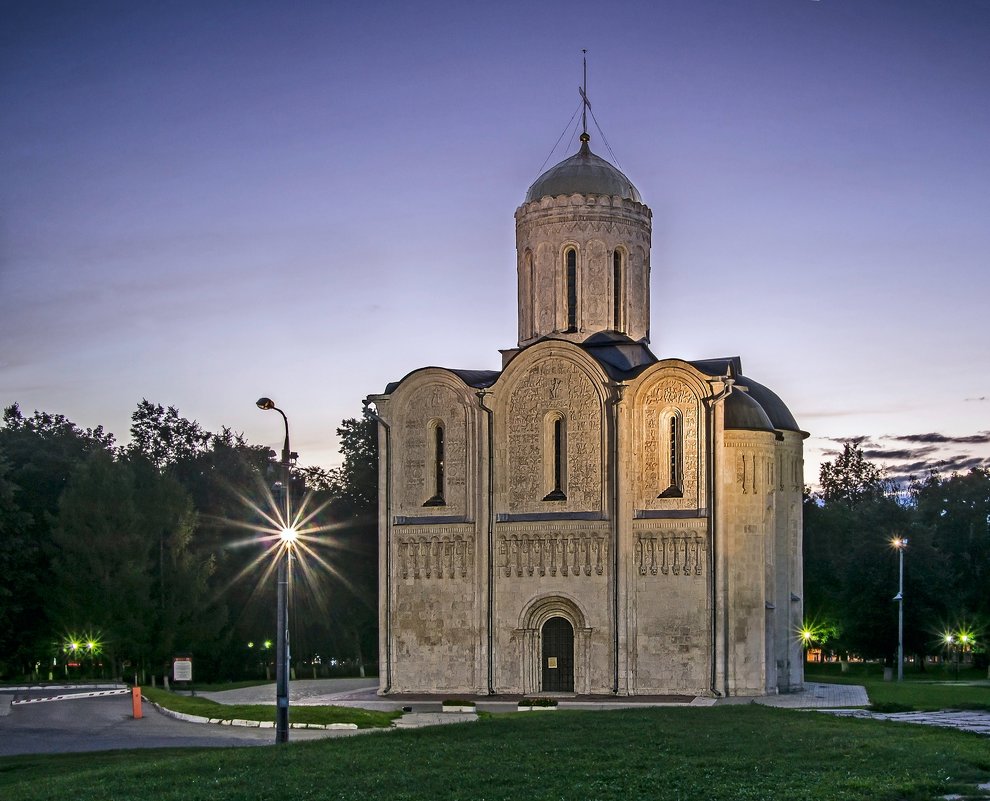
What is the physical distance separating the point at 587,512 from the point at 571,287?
24.7 feet

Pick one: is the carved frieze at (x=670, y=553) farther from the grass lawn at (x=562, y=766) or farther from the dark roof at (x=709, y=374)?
the grass lawn at (x=562, y=766)

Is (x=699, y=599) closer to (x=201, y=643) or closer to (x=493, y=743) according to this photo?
(x=493, y=743)

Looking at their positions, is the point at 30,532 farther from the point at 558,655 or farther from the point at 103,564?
the point at 558,655

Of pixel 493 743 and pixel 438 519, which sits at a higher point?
pixel 438 519

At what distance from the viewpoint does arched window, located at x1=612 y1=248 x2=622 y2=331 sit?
42656 millimetres

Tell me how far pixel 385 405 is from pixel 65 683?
18021mm

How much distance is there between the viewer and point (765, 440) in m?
→ 38.9

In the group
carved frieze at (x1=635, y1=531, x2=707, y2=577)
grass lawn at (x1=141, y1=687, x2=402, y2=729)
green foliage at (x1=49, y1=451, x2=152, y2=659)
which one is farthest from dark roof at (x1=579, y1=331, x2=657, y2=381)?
green foliage at (x1=49, y1=451, x2=152, y2=659)

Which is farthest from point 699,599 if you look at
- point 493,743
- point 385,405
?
point 493,743

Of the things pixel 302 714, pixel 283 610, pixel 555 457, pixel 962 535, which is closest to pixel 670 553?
pixel 555 457

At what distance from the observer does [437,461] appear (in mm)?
41031

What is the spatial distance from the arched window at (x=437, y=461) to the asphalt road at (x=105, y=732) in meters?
10.1

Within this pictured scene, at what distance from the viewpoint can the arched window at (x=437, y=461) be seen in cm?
4088

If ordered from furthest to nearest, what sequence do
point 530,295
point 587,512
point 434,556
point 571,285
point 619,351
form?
1. point 530,295
2. point 571,285
3. point 619,351
4. point 434,556
5. point 587,512
